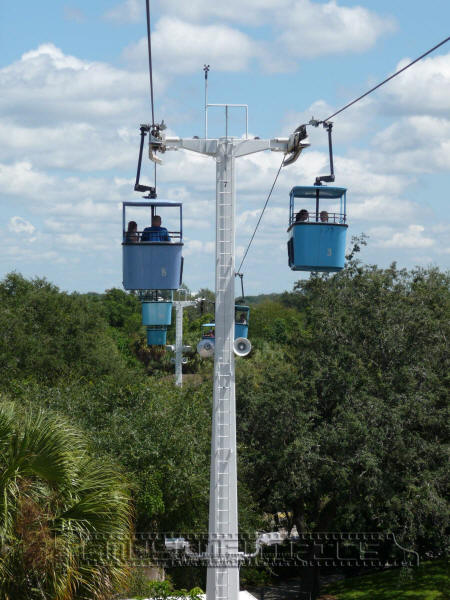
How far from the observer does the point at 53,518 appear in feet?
30.4

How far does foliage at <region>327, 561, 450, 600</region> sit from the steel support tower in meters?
11.0

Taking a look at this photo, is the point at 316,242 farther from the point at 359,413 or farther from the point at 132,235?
the point at 359,413

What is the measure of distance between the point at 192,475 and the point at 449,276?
580 inches

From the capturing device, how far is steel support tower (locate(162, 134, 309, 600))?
9852 millimetres

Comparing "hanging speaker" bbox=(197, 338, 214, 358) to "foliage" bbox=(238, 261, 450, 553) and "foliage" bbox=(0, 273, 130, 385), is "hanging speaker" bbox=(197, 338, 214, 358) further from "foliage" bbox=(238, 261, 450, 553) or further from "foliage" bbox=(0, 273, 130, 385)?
"foliage" bbox=(0, 273, 130, 385)

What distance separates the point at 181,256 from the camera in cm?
1220

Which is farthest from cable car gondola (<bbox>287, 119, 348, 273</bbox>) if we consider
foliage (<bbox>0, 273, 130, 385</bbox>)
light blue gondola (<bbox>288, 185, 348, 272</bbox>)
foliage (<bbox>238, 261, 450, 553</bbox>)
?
foliage (<bbox>0, 273, 130, 385</bbox>)

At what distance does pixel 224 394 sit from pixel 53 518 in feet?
8.26

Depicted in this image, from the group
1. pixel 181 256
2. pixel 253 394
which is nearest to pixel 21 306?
pixel 253 394

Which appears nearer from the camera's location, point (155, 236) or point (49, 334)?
point (155, 236)

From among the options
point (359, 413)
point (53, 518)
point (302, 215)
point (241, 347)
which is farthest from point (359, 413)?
point (53, 518)

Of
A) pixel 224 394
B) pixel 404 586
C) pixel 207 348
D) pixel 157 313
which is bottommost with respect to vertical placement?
pixel 404 586

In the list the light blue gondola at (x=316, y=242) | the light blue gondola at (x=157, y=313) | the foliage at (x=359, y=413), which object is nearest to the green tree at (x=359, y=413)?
the foliage at (x=359, y=413)

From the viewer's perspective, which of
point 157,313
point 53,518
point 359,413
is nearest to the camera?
point 53,518
